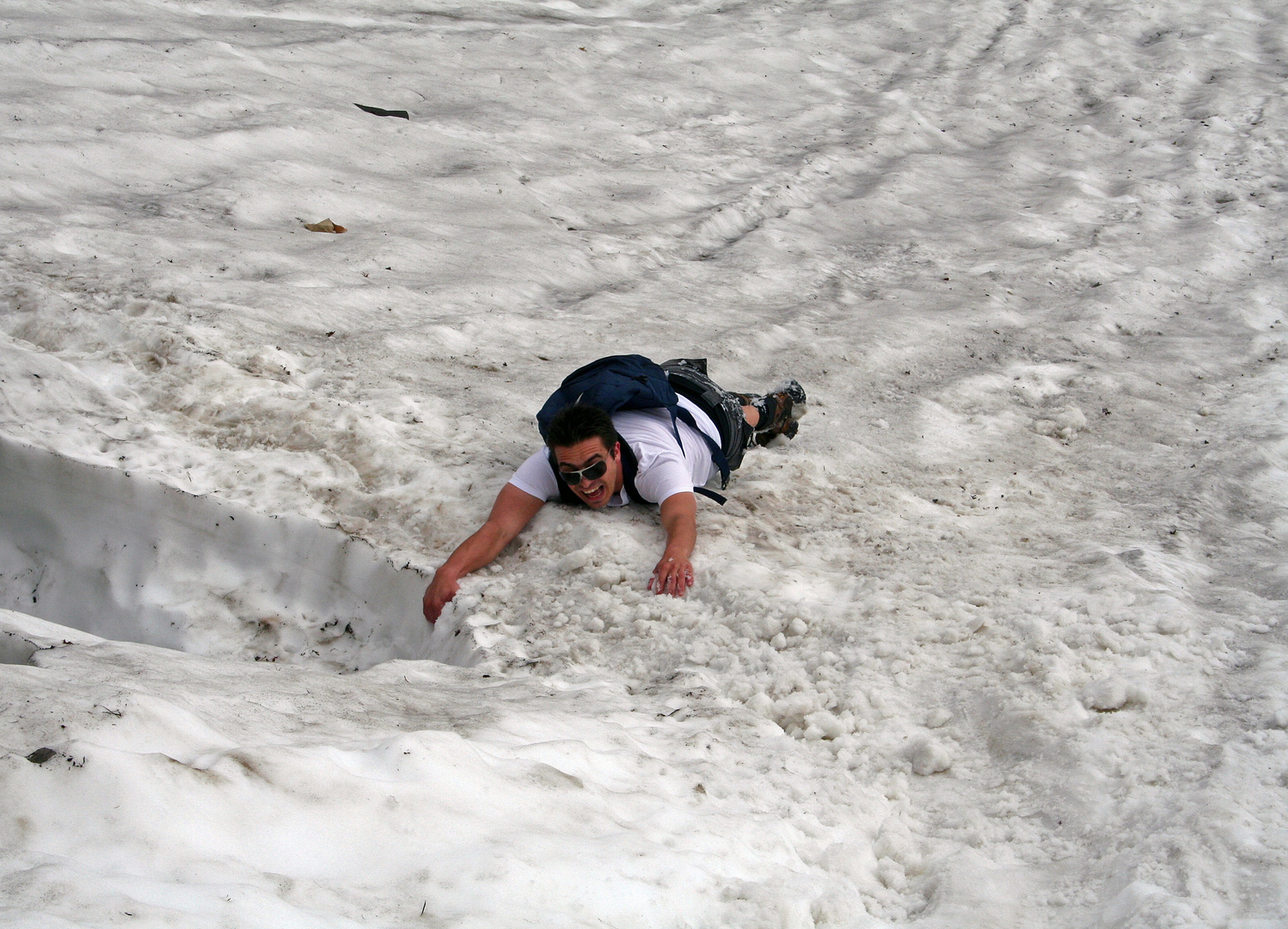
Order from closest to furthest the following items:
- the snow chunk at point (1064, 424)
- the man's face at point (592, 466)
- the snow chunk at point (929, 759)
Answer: the snow chunk at point (929, 759) < the man's face at point (592, 466) < the snow chunk at point (1064, 424)

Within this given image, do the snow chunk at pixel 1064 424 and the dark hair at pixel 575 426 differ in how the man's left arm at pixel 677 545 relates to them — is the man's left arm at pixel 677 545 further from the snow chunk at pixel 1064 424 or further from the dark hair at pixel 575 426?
the snow chunk at pixel 1064 424

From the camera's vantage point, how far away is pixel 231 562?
11.7ft

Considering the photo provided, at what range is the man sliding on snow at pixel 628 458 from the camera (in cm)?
329

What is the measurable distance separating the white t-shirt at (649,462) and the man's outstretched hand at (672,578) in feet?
0.95

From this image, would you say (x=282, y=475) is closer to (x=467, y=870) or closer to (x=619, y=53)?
(x=467, y=870)

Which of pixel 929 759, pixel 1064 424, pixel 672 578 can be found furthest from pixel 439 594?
pixel 1064 424

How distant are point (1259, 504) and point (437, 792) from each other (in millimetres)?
3193

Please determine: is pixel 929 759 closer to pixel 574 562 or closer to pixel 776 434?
pixel 574 562

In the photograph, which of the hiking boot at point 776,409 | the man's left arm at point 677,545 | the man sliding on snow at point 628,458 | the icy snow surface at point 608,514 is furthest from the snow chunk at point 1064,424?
the man's left arm at point 677,545

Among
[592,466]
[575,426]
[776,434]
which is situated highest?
[575,426]

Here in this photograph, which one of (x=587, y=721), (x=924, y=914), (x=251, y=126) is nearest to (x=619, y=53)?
(x=251, y=126)

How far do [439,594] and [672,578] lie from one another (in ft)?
2.52

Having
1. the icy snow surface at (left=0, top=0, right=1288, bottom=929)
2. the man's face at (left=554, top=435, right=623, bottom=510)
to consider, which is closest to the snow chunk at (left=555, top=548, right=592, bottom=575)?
the icy snow surface at (left=0, top=0, right=1288, bottom=929)

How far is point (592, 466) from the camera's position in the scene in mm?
3357
